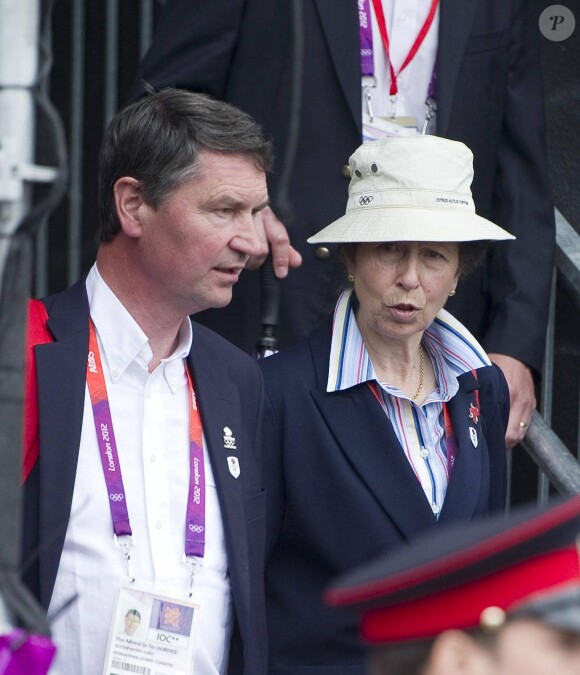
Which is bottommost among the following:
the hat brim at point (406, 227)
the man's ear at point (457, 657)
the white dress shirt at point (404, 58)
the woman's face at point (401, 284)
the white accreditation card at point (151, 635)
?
the white accreditation card at point (151, 635)

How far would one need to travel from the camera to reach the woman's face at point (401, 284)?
12.6 ft

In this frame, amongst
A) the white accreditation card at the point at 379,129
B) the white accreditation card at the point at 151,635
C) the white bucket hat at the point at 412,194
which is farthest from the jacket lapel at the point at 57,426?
the white accreditation card at the point at 379,129

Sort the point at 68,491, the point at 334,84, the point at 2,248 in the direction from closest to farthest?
1. the point at 2,248
2. the point at 68,491
3. the point at 334,84

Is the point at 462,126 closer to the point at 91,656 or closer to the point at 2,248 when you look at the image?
the point at 91,656

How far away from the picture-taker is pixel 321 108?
430cm

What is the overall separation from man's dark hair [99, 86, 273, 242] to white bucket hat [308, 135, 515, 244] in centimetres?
43

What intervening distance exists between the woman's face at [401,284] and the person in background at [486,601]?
6.74 ft

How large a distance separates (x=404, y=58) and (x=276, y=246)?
0.76 meters

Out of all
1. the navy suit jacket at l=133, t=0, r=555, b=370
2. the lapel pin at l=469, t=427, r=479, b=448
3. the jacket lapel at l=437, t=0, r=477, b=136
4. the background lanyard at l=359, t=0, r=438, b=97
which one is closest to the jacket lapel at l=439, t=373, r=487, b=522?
the lapel pin at l=469, t=427, r=479, b=448

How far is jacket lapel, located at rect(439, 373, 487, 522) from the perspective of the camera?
3645 mm

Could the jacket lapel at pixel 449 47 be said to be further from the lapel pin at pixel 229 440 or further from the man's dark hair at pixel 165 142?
the lapel pin at pixel 229 440

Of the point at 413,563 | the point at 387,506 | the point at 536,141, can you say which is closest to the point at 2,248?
the point at 413,563

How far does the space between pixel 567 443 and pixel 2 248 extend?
3.54 m

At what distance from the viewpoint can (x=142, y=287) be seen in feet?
11.1
